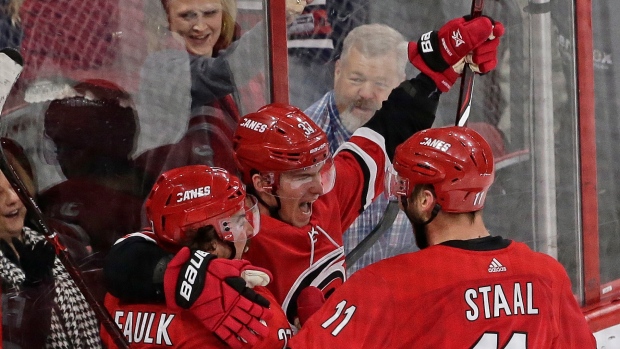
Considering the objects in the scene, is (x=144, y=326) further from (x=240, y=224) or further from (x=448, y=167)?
(x=448, y=167)

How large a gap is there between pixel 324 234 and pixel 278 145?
0.32m

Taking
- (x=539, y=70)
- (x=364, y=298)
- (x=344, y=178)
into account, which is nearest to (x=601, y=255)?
(x=539, y=70)

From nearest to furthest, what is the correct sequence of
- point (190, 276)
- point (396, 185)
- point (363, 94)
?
point (190, 276), point (396, 185), point (363, 94)

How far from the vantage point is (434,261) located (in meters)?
1.97

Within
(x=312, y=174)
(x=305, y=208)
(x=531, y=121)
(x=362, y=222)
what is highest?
(x=312, y=174)

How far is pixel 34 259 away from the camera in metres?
2.22

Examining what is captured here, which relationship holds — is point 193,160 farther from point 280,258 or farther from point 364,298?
point 364,298

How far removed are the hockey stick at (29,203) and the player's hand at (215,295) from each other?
0.53 ft

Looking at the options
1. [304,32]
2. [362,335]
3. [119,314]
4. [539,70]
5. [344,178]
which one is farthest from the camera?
[539,70]

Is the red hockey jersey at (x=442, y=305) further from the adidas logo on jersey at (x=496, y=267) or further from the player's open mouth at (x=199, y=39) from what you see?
the player's open mouth at (x=199, y=39)

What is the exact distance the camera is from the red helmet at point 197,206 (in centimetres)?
204

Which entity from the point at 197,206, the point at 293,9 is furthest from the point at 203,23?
the point at 197,206

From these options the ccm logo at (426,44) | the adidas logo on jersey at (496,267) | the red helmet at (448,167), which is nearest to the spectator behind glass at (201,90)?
the ccm logo at (426,44)

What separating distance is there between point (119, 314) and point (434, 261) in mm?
668
